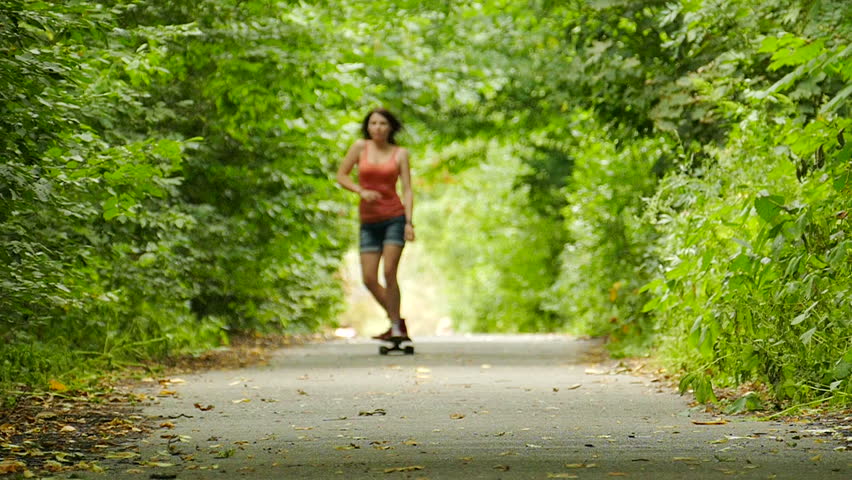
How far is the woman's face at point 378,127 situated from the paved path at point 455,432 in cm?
296

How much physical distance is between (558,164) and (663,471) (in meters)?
15.8

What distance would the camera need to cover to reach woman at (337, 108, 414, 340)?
11922mm

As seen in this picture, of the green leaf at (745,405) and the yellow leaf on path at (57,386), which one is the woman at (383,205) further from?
the green leaf at (745,405)

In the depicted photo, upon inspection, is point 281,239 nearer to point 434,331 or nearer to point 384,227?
point 384,227

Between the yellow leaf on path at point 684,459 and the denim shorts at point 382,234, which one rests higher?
the denim shorts at point 382,234

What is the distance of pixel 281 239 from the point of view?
13031 mm

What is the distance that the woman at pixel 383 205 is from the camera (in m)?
11.9

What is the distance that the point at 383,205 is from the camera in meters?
12.0

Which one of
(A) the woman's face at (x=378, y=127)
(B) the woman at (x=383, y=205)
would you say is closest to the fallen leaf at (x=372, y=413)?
(B) the woman at (x=383, y=205)

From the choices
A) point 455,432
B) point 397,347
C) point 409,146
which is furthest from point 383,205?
point 409,146

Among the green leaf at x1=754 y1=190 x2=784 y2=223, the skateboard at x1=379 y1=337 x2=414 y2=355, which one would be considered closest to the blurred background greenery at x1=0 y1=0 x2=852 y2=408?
the green leaf at x1=754 y1=190 x2=784 y2=223

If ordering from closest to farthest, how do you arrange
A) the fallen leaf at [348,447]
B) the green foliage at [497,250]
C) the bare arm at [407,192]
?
the fallen leaf at [348,447] → the bare arm at [407,192] → the green foliage at [497,250]

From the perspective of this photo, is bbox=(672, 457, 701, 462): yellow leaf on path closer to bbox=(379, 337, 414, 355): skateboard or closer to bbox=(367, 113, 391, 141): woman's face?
bbox=(379, 337, 414, 355): skateboard

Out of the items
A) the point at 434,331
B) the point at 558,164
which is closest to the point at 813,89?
the point at 558,164
